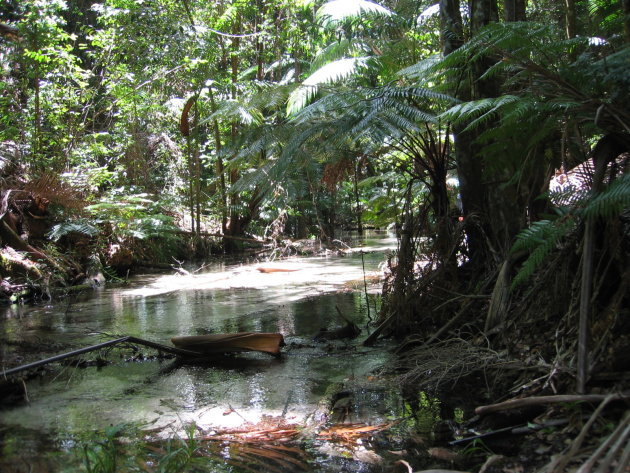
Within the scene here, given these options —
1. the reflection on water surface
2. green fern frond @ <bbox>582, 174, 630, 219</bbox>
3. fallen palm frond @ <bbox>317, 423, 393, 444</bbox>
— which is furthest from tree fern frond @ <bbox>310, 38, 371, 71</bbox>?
fallen palm frond @ <bbox>317, 423, 393, 444</bbox>

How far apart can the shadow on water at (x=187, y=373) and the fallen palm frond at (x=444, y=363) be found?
180 millimetres

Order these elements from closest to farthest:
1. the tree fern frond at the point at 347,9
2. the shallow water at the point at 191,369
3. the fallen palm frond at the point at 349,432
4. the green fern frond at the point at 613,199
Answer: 1. the green fern frond at the point at 613,199
2. the fallen palm frond at the point at 349,432
3. the shallow water at the point at 191,369
4. the tree fern frond at the point at 347,9

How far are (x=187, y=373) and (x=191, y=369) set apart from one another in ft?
0.30

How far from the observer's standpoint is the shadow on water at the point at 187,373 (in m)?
Result: 2.66

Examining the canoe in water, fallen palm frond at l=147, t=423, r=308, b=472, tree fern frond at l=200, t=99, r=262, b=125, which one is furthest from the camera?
tree fern frond at l=200, t=99, r=262, b=125

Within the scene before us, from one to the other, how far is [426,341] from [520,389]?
113cm

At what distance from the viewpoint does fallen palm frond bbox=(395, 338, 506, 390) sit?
2920 millimetres

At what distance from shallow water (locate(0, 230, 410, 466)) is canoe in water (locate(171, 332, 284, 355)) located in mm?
84

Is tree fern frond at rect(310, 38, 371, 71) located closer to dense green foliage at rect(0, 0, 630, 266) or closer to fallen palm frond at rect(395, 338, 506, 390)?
dense green foliage at rect(0, 0, 630, 266)

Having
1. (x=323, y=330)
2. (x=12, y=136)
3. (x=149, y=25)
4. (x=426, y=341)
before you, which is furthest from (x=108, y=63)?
(x=426, y=341)

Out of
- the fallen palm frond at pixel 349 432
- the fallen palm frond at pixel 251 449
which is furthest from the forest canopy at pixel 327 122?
the fallen palm frond at pixel 251 449

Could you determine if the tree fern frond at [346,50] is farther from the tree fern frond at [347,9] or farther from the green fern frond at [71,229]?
the green fern frond at [71,229]

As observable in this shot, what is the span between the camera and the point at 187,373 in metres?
3.51

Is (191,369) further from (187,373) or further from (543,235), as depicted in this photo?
(543,235)
